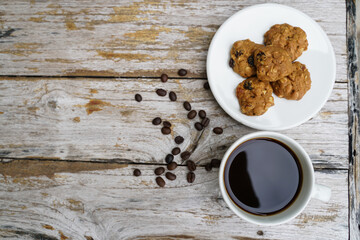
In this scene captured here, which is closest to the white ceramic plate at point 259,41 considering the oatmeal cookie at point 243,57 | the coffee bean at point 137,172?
the oatmeal cookie at point 243,57

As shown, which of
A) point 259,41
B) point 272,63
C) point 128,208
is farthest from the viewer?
point 128,208

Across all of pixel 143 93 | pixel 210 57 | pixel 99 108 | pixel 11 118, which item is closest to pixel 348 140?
pixel 210 57

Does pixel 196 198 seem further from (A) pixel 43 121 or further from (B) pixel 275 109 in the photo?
(A) pixel 43 121

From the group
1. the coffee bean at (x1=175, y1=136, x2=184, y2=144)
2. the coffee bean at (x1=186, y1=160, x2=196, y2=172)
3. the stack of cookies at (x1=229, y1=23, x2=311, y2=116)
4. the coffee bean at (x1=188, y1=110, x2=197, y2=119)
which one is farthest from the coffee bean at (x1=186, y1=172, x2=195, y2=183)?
the stack of cookies at (x1=229, y1=23, x2=311, y2=116)

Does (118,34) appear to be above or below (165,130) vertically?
above

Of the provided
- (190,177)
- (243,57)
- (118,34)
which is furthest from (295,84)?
(118,34)

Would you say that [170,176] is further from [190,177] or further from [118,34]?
[118,34]
